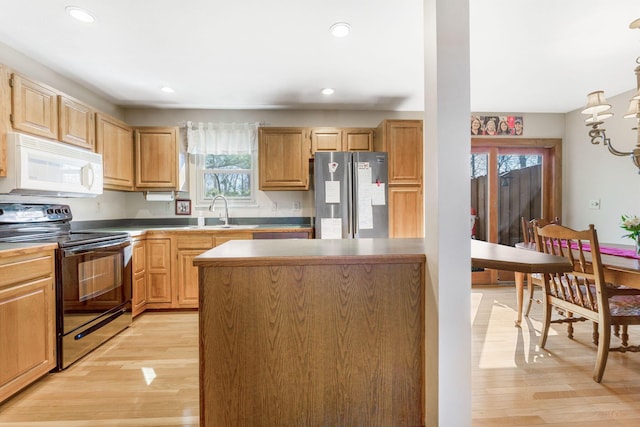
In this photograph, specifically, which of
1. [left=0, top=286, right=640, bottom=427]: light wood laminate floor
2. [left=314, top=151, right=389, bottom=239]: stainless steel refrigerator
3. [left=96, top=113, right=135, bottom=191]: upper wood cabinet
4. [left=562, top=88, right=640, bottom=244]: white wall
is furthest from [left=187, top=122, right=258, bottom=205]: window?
[left=562, top=88, right=640, bottom=244]: white wall

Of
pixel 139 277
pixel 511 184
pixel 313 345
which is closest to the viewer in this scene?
pixel 313 345

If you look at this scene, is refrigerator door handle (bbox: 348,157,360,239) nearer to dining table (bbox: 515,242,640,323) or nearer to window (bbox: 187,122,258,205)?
window (bbox: 187,122,258,205)

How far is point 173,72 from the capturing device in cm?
284

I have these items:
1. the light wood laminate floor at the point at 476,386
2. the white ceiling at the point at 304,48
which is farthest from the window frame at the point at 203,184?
the light wood laminate floor at the point at 476,386

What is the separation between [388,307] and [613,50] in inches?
119

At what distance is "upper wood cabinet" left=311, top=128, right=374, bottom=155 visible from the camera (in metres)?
3.62

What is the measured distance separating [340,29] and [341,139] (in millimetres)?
1556

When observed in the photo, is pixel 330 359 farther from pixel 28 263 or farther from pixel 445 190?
→ pixel 28 263

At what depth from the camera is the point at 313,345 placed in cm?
140

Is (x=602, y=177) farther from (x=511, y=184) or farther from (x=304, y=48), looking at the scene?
(x=304, y=48)

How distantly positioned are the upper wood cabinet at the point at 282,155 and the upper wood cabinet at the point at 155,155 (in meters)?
1.01

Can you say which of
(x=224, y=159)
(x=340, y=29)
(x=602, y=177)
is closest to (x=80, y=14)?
(x=340, y=29)

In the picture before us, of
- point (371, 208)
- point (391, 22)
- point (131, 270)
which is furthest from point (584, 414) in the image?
point (131, 270)

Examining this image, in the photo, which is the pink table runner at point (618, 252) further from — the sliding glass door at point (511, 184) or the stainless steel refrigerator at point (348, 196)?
the sliding glass door at point (511, 184)
